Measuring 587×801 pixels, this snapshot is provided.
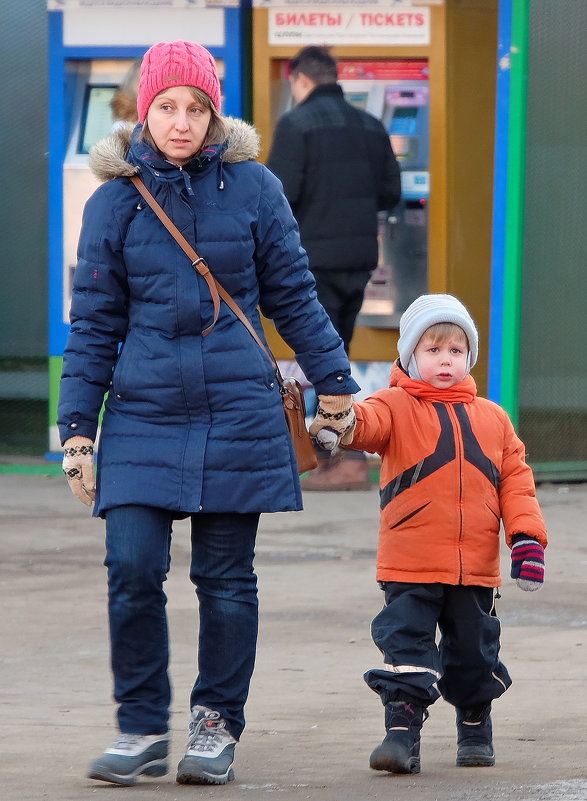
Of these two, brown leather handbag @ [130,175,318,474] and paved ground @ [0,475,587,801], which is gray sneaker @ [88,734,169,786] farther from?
brown leather handbag @ [130,175,318,474]

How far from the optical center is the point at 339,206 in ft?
26.2

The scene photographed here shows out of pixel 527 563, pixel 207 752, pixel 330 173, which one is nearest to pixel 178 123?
pixel 527 563

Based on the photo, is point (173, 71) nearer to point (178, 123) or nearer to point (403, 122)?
point (178, 123)

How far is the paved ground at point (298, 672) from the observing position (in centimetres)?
381

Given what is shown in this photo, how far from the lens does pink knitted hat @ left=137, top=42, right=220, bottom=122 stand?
3.85m

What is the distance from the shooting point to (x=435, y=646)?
397 cm

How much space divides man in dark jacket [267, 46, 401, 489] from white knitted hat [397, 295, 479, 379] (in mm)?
3730

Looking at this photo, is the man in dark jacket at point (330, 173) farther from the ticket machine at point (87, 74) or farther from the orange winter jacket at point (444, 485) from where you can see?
the orange winter jacket at point (444, 485)

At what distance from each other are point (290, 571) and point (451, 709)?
180cm

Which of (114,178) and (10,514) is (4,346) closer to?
(10,514)

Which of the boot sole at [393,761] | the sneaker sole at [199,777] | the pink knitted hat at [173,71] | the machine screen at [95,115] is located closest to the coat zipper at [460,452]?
the boot sole at [393,761]

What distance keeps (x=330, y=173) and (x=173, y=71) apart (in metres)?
4.15

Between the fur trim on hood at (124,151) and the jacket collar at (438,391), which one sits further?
the jacket collar at (438,391)

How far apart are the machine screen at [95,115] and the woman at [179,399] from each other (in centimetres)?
474
